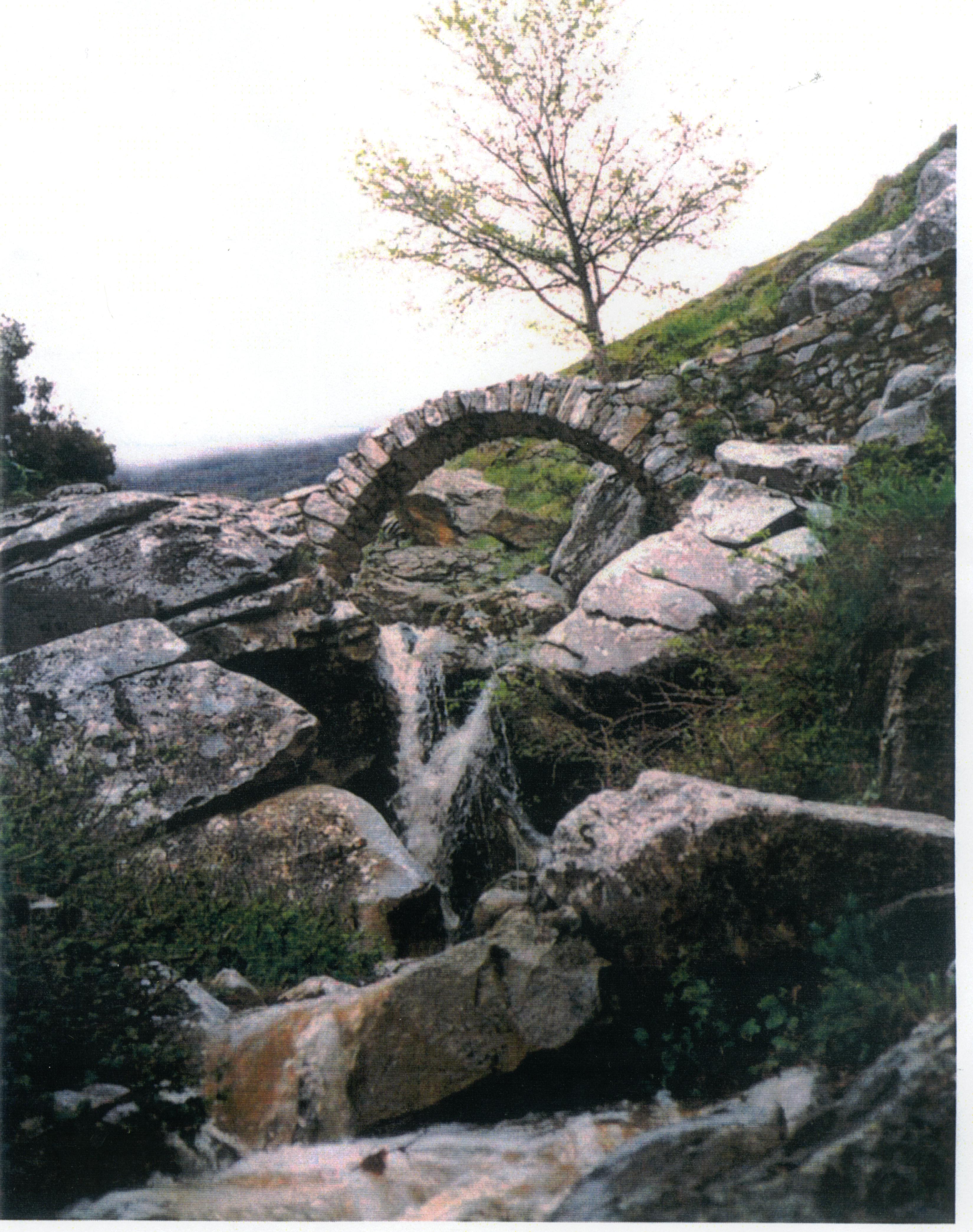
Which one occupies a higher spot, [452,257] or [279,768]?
[452,257]

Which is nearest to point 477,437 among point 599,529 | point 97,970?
point 599,529

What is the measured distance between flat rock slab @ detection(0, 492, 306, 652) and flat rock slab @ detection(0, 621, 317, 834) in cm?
16

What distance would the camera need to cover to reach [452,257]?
14.6 ft

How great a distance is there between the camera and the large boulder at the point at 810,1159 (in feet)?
6.59

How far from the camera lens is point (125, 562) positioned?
3834 mm

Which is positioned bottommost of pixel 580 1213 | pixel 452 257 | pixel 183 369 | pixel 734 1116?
pixel 580 1213

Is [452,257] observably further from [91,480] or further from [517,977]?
[517,977]

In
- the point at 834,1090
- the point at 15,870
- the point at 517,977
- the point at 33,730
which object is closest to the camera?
the point at 834,1090

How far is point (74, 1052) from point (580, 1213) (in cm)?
162

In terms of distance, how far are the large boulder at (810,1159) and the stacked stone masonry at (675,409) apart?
316 cm

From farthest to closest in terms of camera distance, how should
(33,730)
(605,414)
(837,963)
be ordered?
(605,414), (33,730), (837,963)

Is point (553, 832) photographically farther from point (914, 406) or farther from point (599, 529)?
point (599, 529)

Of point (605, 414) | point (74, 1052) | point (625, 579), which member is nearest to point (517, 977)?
point (74, 1052)

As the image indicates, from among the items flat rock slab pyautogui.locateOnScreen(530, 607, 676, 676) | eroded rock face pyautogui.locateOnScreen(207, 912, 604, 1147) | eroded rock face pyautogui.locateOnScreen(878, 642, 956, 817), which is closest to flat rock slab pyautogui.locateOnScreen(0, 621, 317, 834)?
eroded rock face pyautogui.locateOnScreen(207, 912, 604, 1147)
